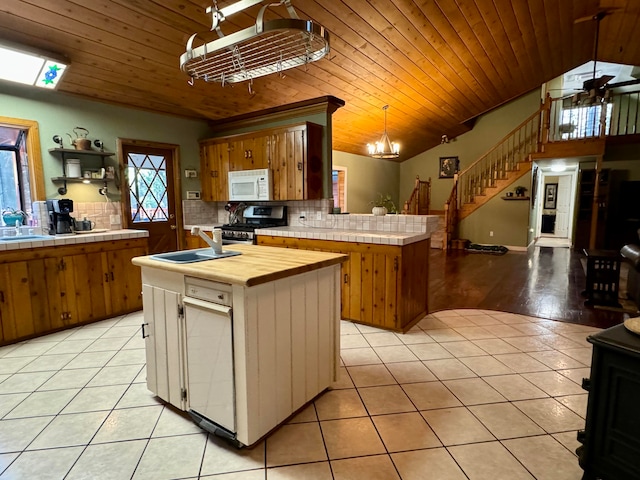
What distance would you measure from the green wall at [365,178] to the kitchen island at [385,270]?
4705 millimetres

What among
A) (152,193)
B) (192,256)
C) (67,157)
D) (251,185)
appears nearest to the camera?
(192,256)

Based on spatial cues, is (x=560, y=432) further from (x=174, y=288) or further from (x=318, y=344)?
(x=174, y=288)

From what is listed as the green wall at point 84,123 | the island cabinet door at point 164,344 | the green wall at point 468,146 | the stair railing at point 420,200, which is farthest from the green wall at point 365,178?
the island cabinet door at point 164,344

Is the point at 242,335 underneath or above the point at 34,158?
underneath

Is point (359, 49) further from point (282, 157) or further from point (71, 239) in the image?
point (71, 239)

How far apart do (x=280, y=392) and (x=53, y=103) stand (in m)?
3.88

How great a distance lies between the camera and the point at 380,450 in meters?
1.72

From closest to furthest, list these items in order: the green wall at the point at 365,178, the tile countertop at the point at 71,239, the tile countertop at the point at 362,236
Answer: the tile countertop at the point at 71,239 → the tile countertop at the point at 362,236 → the green wall at the point at 365,178

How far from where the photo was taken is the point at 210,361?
1780 millimetres

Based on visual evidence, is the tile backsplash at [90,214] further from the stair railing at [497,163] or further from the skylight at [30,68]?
the stair railing at [497,163]

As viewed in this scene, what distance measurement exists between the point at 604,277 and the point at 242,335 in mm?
4436

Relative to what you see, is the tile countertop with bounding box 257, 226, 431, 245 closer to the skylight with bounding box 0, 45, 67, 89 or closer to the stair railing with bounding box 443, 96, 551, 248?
the skylight with bounding box 0, 45, 67, 89

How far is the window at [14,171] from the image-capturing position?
3518mm

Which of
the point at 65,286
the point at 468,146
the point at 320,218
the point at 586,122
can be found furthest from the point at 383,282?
the point at 586,122
